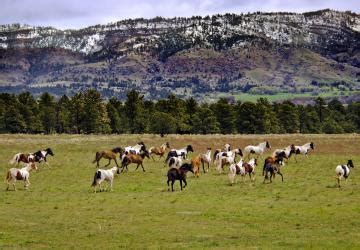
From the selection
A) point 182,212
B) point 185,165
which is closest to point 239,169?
point 185,165

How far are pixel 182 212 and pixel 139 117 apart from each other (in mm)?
89316

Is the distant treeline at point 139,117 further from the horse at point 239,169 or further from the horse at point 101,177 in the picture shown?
the horse at point 101,177

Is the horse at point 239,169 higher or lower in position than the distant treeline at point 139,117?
lower

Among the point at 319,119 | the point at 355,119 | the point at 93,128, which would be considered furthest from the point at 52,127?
the point at 355,119

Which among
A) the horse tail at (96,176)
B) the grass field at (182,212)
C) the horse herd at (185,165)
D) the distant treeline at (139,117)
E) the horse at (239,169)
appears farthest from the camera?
the distant treeline at (139,117)

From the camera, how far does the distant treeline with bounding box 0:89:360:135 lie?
113m

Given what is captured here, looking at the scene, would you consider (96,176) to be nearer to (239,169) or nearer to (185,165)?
(185,165)

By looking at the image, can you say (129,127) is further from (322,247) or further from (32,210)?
(322,247)

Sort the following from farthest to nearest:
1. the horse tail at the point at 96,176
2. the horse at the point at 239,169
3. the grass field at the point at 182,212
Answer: the horse at the point at 239,169 < the horse tail at the point at 96,176 < the grass field at the point at 182,212

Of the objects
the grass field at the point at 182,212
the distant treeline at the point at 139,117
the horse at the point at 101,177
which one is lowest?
the grass field at the point at 182,212

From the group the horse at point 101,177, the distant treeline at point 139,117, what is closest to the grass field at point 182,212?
the horse at point 101,177

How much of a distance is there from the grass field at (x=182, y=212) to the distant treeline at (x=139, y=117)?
65911 mm

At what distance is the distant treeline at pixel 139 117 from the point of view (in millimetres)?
112812

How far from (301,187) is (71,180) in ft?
56.2
